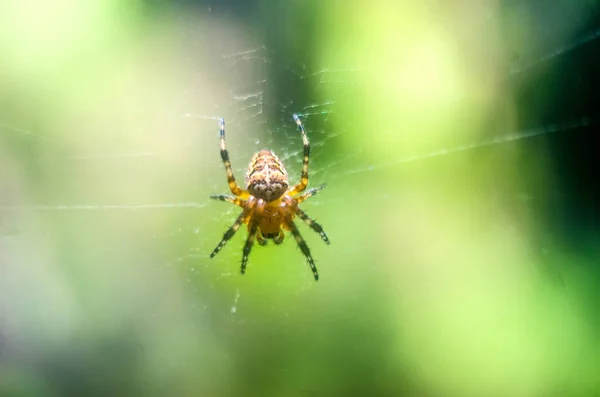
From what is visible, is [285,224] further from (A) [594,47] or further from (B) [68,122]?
(A) [594,47]

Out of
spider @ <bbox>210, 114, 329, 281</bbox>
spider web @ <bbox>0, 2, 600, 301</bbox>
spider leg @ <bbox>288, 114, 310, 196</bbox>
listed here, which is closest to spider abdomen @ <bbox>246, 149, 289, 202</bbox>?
spider @ <bbox>210, 114, 329, 281</bbox>

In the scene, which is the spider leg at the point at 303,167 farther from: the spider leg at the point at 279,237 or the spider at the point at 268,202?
the spider leg at the point at 279,237

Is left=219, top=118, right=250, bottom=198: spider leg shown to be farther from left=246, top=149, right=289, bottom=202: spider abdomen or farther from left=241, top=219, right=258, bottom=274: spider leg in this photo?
left=241, top=219, right=258, bottom=274: spider leg

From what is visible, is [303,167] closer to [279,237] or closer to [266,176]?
[266,176]

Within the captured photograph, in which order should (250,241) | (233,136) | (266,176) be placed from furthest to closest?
(233,136)
(250,241)
(266,176)

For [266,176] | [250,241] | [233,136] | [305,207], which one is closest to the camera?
[266,176]

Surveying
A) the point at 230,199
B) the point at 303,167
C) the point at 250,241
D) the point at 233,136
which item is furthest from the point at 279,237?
the point at 233,136

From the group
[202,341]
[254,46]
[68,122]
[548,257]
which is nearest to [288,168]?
[254,46]
